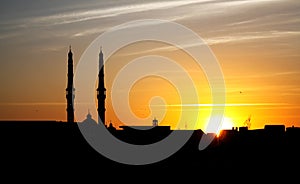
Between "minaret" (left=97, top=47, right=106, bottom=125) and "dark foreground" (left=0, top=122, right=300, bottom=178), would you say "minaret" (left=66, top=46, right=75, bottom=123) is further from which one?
"dark foreground" (left=0, top=122, right=300, bottom=178)

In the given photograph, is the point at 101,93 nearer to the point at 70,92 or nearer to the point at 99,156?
the point at 70,92

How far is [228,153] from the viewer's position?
43.3 meters

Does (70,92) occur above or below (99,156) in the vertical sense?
above

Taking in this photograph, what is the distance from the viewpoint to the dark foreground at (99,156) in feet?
114

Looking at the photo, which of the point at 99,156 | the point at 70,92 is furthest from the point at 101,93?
the point at 99,156

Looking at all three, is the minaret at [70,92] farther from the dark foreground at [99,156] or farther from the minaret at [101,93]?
the dark foreground at [99,156]

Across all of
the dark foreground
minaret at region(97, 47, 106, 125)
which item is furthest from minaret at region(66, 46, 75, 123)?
the dark foreground

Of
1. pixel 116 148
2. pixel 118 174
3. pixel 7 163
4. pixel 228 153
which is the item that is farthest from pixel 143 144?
pixel 7 163

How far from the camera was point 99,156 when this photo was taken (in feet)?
125

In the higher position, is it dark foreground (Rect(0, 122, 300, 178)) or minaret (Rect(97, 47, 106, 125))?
minaret (Rect(97, 47, 106, 125))

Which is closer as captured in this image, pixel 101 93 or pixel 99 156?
pixel 99 156

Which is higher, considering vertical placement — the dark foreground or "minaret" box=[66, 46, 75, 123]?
"minaret" box=[66, 46, 75, 123]

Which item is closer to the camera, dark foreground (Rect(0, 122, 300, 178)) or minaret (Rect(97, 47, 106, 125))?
dark foreground (Rect(0, 122, 300, 178))

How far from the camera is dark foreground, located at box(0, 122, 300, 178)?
34.7 meters
